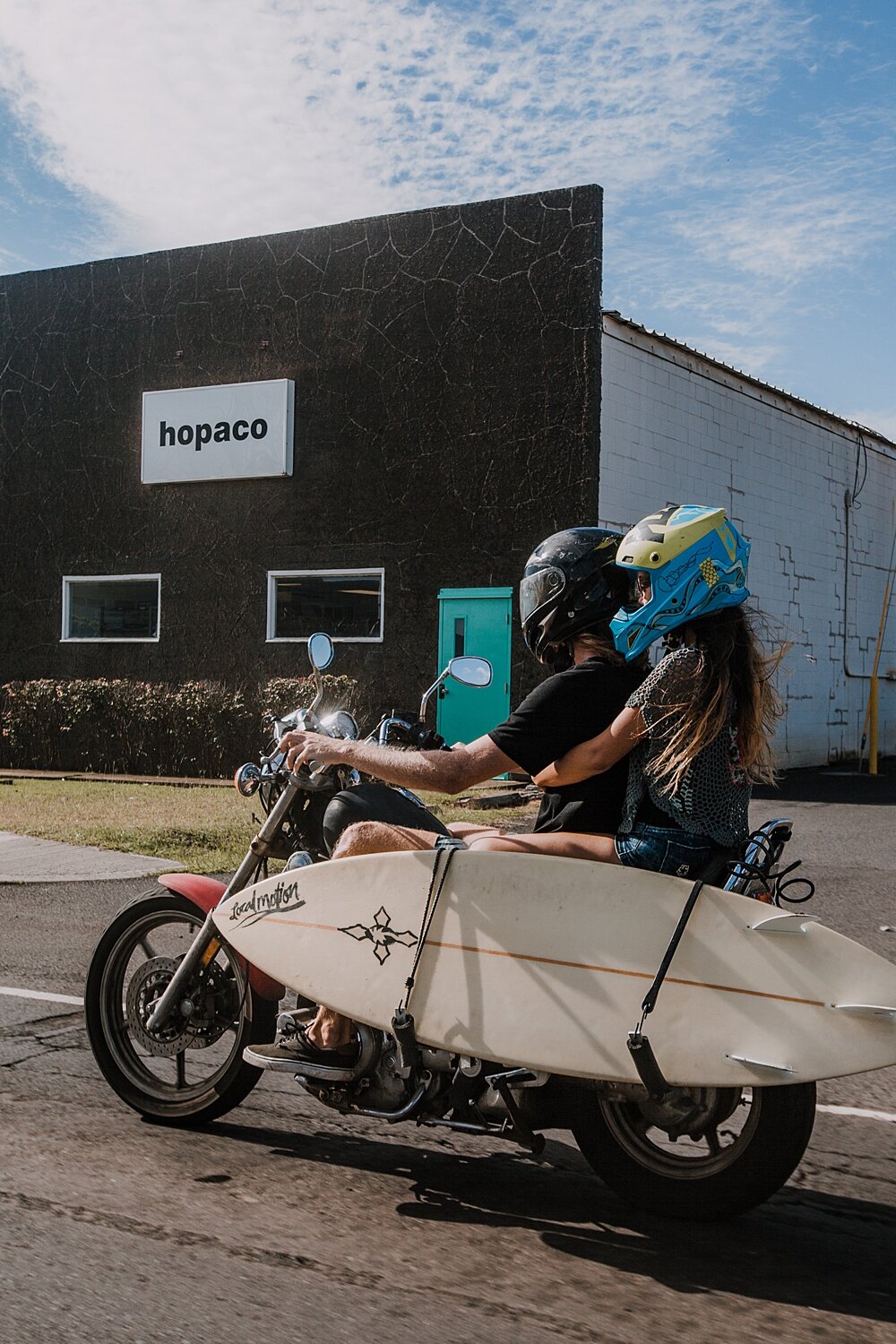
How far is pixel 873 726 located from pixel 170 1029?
18.5 meters

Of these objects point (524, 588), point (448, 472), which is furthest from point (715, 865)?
point (448, 472)

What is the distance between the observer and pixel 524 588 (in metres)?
3.96

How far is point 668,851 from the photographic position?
11.8 feet

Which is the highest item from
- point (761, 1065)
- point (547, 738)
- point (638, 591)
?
point (638, 591)

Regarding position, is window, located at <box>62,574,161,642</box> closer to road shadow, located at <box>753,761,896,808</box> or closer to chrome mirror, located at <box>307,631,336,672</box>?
road shadow, located at <box>753,761,896,808</box>

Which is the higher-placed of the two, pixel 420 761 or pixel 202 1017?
pixel 420 761

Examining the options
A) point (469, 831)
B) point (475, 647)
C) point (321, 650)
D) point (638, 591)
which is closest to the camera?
point (638, 591)

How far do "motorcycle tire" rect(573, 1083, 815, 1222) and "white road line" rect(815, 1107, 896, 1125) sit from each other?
1107mm

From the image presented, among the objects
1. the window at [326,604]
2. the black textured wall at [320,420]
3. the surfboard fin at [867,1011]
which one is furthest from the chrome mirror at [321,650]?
the window at [326,604]

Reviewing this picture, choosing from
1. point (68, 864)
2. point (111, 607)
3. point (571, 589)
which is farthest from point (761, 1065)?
point (111, 607)

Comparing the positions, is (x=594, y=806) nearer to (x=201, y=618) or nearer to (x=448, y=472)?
(x=448, y=472)

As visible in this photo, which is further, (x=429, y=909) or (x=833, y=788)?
(x=833, y=788)

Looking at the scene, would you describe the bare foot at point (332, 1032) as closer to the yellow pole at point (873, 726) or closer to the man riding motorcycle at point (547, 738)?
the man riding motorcycle at point (547, 738)

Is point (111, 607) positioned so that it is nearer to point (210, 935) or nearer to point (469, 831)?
point (210, 935)
